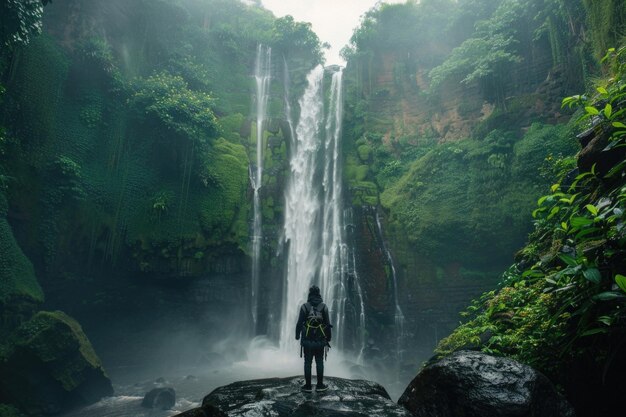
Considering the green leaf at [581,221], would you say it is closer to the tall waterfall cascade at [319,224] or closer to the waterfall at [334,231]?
the tall waterfall cascade at [319,224]

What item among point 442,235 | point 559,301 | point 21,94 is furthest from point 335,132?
point 559,301

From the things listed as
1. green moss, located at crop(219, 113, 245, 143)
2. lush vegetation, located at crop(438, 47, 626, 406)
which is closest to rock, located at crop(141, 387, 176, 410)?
lush vegetation, located at crop(438, 47, 626, 406)

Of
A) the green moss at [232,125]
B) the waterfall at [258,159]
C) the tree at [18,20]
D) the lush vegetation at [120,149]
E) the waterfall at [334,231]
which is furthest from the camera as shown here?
the green moss at [232,125]

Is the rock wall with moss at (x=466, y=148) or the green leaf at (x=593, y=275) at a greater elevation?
the rock wall with moss at (x=466, y=148)

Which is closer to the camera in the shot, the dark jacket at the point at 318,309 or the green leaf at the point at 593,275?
the green leaf at the point at 593,275

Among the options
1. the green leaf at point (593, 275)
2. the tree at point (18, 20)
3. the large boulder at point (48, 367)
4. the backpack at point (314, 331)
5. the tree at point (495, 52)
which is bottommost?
the large boulder at point (48, 367)

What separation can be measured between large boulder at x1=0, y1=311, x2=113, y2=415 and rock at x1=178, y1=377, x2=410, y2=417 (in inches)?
322

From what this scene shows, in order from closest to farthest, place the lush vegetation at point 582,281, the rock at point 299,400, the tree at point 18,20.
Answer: the lush vegetation at point 582,281
the rock at point 299,400
the tree at point 18,20

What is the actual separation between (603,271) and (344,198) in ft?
50.5

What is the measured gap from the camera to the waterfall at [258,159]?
1734 cm

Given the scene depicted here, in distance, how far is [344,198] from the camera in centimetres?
1870

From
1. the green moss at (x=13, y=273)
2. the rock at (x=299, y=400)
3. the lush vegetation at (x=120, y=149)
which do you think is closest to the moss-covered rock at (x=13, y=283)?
the green moss at (x=13, y=273)

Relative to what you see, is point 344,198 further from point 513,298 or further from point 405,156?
point 513,298

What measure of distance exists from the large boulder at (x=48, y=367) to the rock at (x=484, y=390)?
1159cm
